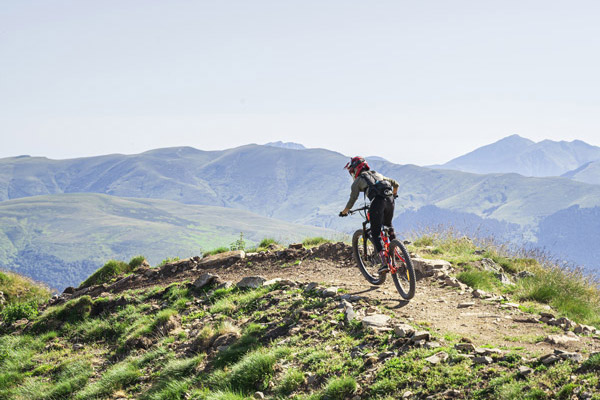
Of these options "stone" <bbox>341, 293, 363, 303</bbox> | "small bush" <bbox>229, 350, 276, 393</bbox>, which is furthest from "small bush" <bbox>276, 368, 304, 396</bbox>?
"stone" <bbox>341, 293, 363, 303</bbox>

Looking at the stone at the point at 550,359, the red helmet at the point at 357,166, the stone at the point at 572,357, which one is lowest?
the stone at the point at 550,359

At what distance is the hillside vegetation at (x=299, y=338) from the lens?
18.9 ft

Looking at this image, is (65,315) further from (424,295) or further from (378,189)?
(424,295)

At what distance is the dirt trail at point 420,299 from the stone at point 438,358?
85 centimetres

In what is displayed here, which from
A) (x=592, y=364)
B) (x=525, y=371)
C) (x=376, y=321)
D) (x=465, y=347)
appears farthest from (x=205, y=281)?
(x=592, y=364)

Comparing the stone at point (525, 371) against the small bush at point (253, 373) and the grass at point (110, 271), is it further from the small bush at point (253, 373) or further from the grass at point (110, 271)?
the grass at point (110, 271)

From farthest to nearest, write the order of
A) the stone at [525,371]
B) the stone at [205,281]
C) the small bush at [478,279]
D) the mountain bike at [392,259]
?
the stone at [205,281]
the small bush at [478,279]
the mountain bike at [392,259]
the stone at [525,371]

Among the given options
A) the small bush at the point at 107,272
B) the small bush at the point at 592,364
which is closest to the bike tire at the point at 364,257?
the small bush at the point at 592,364

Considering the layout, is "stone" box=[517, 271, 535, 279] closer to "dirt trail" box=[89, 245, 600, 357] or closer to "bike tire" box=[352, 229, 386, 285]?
"dirt trail" box=[89, 245, 600, 357]

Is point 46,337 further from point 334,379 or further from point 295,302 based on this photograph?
point 334,379

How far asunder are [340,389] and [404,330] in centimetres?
154

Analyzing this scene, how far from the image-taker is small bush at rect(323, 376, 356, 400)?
236 inches

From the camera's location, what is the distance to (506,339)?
22.7ft

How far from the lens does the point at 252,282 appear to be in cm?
1150
